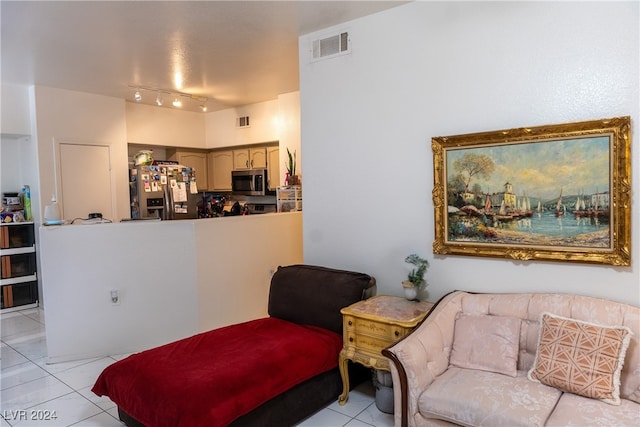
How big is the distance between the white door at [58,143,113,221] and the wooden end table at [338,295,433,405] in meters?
4.20

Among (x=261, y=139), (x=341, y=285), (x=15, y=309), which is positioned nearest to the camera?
(x=341, y=285)

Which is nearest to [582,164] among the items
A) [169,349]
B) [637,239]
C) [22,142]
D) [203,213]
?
[637,239]

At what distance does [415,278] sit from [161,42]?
2942 millimetres

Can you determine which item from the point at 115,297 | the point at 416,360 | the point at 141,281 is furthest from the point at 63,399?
the point at 416,360

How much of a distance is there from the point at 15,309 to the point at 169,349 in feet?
13.0

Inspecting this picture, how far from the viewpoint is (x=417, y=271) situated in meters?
3.00

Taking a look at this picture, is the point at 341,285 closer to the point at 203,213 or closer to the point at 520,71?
the point at 520,71

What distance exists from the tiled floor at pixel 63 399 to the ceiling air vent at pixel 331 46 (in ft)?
8.77

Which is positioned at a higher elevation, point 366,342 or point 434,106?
point 434,106

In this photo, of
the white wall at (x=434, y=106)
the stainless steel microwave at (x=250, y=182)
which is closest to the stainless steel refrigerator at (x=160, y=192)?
the stainless steel microwave at (x=250, y=182)

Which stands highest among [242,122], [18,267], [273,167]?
[242,122]

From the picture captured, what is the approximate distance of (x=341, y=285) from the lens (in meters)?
3.08

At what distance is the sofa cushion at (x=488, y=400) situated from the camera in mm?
1935

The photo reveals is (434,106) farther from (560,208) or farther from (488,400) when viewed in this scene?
(488,400)
